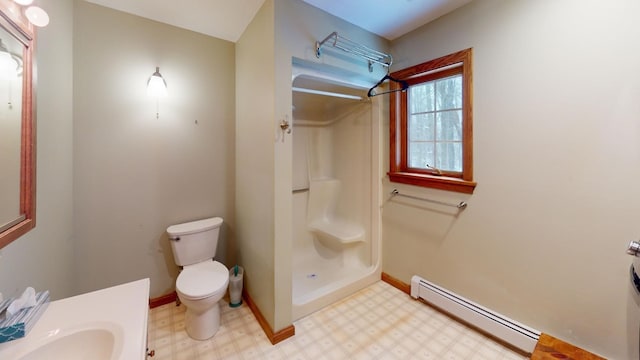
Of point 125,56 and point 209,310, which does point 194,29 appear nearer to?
point 125,56

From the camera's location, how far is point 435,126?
2076 mm

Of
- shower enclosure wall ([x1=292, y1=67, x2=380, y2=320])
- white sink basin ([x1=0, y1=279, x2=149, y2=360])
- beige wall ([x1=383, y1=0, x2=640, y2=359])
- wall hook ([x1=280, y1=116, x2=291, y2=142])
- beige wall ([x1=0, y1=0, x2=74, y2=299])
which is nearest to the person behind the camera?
white sink basin ([x1=0, y1=279, x2=149, y2=360])

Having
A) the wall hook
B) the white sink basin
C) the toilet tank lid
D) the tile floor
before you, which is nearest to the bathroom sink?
the white sink basin

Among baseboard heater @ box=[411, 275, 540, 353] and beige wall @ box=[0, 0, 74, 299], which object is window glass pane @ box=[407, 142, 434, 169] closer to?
baseboard heater @ box=[411, 275, 540, 353]

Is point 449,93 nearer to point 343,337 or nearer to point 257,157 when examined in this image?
point 257,157

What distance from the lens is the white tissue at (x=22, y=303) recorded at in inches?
31.3

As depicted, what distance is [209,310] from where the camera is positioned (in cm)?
178

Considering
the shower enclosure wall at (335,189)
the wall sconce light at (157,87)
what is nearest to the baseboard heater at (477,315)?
the shower enclosure wall at (335,189)

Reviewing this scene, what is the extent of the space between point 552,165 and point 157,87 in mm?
2827

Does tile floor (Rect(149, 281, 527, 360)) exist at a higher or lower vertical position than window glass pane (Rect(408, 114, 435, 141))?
lower

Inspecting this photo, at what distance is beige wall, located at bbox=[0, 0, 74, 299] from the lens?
3.48 feet

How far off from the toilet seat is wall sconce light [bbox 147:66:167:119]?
1299mm

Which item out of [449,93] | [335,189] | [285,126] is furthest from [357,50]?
[335,189]

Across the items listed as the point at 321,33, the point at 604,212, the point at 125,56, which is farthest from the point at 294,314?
the point at 125,56
